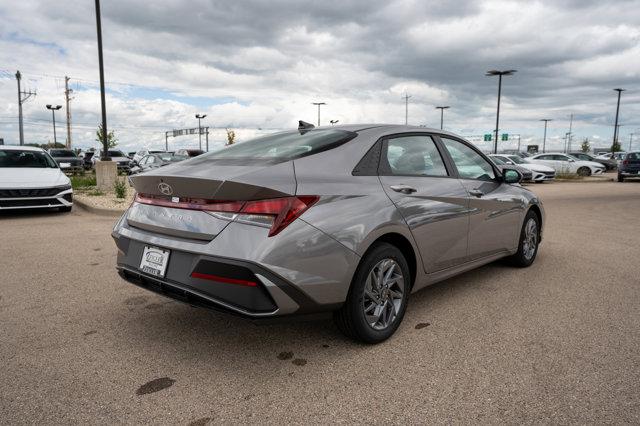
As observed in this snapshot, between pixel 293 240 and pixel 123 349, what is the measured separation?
1.49 m

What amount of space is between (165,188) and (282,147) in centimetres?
90

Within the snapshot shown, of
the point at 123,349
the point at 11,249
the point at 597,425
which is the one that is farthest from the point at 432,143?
the point at 11,249

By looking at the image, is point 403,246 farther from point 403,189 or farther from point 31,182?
point 31,182

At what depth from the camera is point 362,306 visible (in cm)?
310

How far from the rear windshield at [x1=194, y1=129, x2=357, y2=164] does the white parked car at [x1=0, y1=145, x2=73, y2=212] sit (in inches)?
280

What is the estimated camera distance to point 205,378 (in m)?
2.83

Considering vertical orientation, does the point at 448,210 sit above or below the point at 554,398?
above

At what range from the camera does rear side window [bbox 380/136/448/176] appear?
3.55m

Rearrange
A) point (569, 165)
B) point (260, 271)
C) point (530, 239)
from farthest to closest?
point (569, 165), point (530, 239), point (260, 271)

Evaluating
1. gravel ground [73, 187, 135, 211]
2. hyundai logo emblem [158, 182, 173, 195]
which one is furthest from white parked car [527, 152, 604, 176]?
hyundai logo emblem [158, 182, 173, 195]

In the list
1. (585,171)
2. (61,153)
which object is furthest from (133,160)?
(585,171)

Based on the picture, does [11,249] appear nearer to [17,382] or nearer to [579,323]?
[17,382]

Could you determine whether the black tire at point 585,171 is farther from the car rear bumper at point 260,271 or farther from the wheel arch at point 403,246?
the car rear bumper at point 260,271

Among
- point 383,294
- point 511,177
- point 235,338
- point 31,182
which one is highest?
point 511,177
